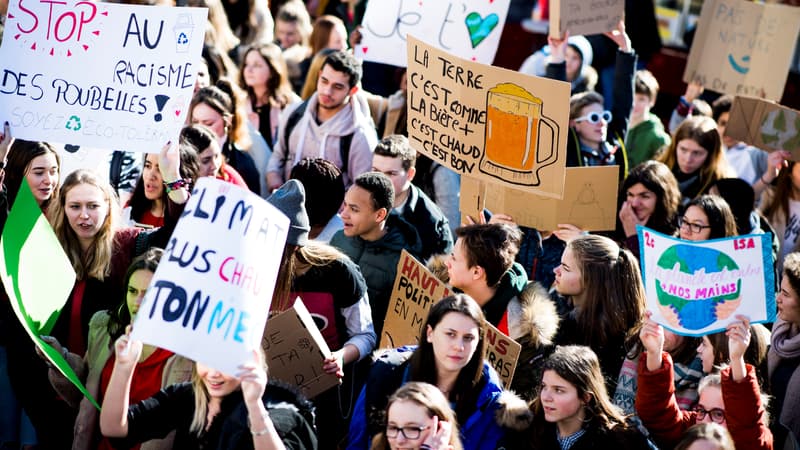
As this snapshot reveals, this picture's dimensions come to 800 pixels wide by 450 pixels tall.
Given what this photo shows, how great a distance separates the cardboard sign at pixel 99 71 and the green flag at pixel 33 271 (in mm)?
1080

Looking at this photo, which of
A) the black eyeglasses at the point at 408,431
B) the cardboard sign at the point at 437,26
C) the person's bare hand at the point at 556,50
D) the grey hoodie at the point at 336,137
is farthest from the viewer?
the person's bare hand at the point at 556,50

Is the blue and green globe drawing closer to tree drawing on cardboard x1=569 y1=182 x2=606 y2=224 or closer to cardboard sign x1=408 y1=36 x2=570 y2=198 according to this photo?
cardboard sign x1=408 y1=36 x2=570 y2=198

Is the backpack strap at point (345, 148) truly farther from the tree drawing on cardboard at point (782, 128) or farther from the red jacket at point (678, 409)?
the red jacket at point (678, 409)

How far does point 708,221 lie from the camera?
640 cm

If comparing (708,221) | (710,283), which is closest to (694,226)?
(708,221)

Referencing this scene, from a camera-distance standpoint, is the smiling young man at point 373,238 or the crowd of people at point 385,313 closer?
the crowd of people at point 385,313

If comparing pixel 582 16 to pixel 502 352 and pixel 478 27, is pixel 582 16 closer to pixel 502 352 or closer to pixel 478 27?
A: pixel 478 27

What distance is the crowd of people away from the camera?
14.6ft

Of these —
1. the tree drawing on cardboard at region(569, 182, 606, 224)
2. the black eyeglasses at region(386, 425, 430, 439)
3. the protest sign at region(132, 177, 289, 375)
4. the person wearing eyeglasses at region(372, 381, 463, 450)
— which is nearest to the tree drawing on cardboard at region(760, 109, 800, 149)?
the tree drawing on cardboard at region(569, 182, 606, 224)

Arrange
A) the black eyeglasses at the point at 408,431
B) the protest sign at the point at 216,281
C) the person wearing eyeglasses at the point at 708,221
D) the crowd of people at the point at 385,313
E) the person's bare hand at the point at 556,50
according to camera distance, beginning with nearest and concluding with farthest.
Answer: the protest sign at the point at 216,281, the black eyeglasses at the point at 408,431, the crowd of people at the point at 385,313, the person wearing eyeglasses at the point at 708,221, the person's bare hand at the point at 556,50

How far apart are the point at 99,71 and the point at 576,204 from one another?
2.57m

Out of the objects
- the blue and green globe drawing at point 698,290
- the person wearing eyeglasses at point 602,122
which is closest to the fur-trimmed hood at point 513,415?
the blue and green globe drawing at point 698,290

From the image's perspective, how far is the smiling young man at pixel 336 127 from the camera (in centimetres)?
746

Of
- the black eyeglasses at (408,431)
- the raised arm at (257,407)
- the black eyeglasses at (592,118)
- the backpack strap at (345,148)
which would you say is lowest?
the backpack strap at (345,148)
